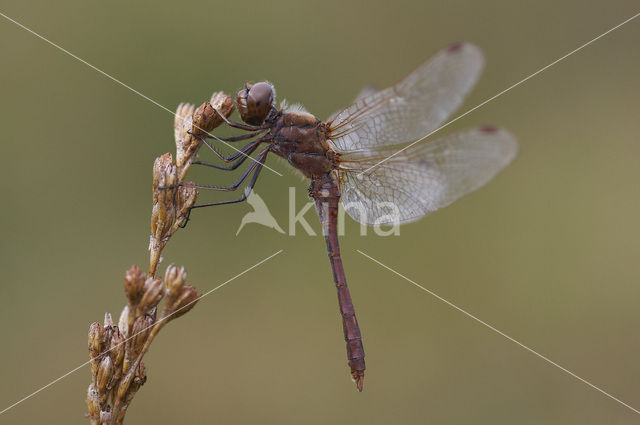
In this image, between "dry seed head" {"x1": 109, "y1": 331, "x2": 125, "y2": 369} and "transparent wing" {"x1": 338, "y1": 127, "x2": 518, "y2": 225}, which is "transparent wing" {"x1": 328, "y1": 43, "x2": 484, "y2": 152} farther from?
"dry seed head" {"x1": 109, "y1": 331, "x2": 125, "y2": 369}

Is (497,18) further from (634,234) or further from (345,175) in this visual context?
(345,175)

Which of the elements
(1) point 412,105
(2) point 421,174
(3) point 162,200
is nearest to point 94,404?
(3) point 162,200

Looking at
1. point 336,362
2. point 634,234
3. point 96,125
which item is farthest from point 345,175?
point 634,234

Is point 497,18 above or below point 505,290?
above

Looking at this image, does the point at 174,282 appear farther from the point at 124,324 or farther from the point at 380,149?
the point at 380,149

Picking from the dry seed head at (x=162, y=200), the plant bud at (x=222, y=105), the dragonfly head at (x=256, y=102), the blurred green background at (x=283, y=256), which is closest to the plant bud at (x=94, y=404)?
the dry seed head at (x=162, y=200)

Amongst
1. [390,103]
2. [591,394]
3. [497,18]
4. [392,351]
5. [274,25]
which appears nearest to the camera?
[390,103]
